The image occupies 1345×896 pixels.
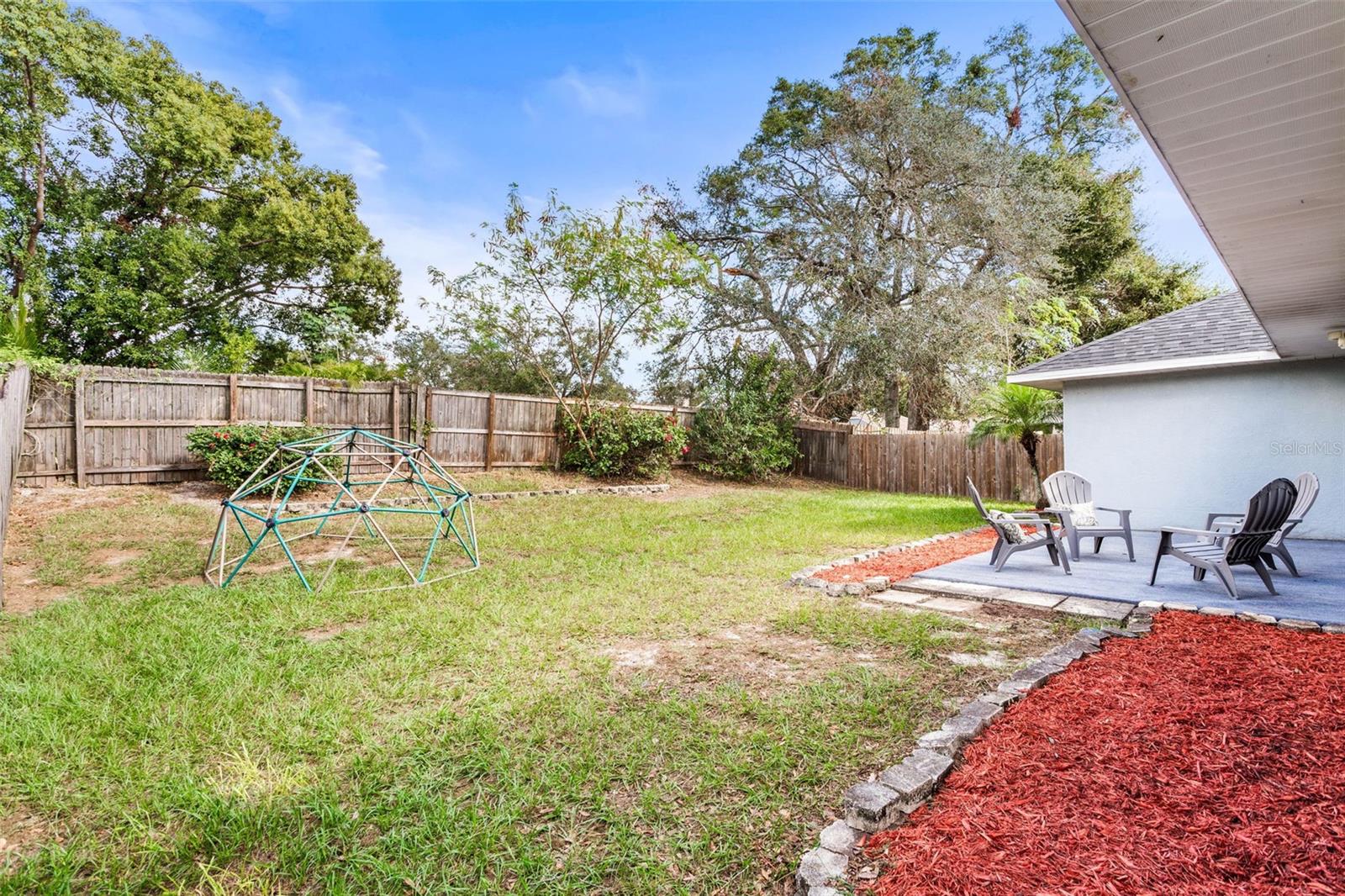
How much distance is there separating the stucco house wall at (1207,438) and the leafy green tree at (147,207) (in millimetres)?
16506

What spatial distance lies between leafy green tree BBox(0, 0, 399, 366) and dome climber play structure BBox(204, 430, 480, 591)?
780 centimetres

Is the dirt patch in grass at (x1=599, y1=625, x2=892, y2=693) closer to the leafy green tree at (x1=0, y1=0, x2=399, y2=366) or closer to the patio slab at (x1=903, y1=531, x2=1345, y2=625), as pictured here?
the patio slab at (x1=903, y1=531, x2=1345, y2=625)

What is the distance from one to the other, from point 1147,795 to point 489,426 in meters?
11.6

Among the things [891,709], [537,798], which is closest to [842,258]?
[891,709]

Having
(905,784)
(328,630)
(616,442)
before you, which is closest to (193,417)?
(616,442)

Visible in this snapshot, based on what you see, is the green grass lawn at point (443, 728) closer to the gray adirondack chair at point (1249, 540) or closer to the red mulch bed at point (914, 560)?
the red mulch bed at point (914, 560)

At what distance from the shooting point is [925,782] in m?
2.16

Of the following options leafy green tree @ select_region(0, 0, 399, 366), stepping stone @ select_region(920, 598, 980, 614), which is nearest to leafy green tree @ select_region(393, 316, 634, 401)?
leafy green tree @ select_region(0, 0, 399, 366)

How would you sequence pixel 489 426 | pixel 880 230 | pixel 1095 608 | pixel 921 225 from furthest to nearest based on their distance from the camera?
pixel 880 230, pixel 921 225, pixel 489 426, pixel 1095 608

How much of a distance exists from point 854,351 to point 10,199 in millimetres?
18576

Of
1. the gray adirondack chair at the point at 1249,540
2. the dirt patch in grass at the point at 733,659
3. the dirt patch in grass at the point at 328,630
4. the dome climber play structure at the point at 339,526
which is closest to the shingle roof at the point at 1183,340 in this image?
the gray adirondack chair at the point at 1249,540

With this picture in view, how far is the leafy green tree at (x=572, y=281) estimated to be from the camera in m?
12.3

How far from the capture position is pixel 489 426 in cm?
1230

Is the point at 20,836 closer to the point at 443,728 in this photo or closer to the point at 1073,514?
the point at 443,728
